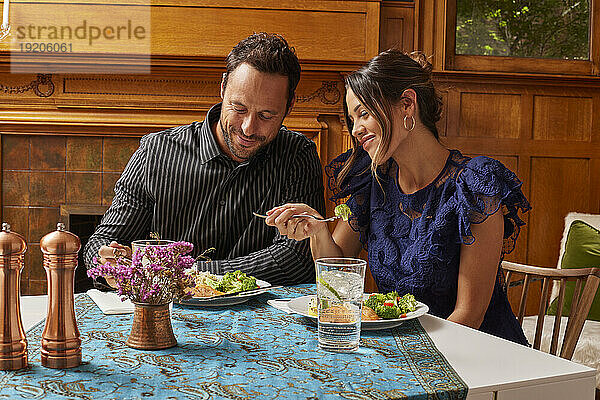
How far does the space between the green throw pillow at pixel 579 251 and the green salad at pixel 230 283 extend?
1959 mm

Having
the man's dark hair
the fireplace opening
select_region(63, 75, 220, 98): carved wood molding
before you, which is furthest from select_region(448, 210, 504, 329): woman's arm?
the fireplace opening

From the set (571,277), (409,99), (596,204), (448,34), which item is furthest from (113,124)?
(596,204)

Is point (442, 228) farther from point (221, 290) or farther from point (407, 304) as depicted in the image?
point (221, 290)

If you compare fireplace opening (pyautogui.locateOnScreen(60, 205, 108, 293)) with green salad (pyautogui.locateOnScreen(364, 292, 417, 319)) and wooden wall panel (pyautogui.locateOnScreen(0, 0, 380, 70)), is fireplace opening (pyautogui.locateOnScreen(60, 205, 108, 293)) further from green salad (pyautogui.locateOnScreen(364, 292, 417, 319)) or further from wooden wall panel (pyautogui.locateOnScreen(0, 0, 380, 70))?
green salad (pyautogui.locateOnScreen(364, 292, 417, 319))

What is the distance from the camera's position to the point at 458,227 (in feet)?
5.32

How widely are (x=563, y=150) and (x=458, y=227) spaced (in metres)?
2.30

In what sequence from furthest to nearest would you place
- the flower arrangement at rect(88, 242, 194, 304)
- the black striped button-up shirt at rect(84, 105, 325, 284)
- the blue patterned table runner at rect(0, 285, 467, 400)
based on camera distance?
1. the black striped button-up shirt at rect(84, 105, 325, 284)
2. the flower arrangement at rect(88, 242, 194, 304)
3. the blue patterned table runner at rect(0, 285, 467, 400)

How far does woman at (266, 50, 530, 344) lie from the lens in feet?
5.24

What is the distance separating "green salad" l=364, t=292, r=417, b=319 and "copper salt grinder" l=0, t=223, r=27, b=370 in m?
0.64

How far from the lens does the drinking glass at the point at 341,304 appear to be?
1095mm

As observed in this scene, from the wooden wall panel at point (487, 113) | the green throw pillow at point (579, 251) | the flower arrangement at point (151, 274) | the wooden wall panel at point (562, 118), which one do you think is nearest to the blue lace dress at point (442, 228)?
the flower arrangement at point (151, 274)

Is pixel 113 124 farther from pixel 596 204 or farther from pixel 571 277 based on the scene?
pixel 596 204

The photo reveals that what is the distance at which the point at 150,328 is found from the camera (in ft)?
3.52

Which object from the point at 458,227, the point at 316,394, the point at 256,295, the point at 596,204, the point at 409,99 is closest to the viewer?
the point at 316,394
